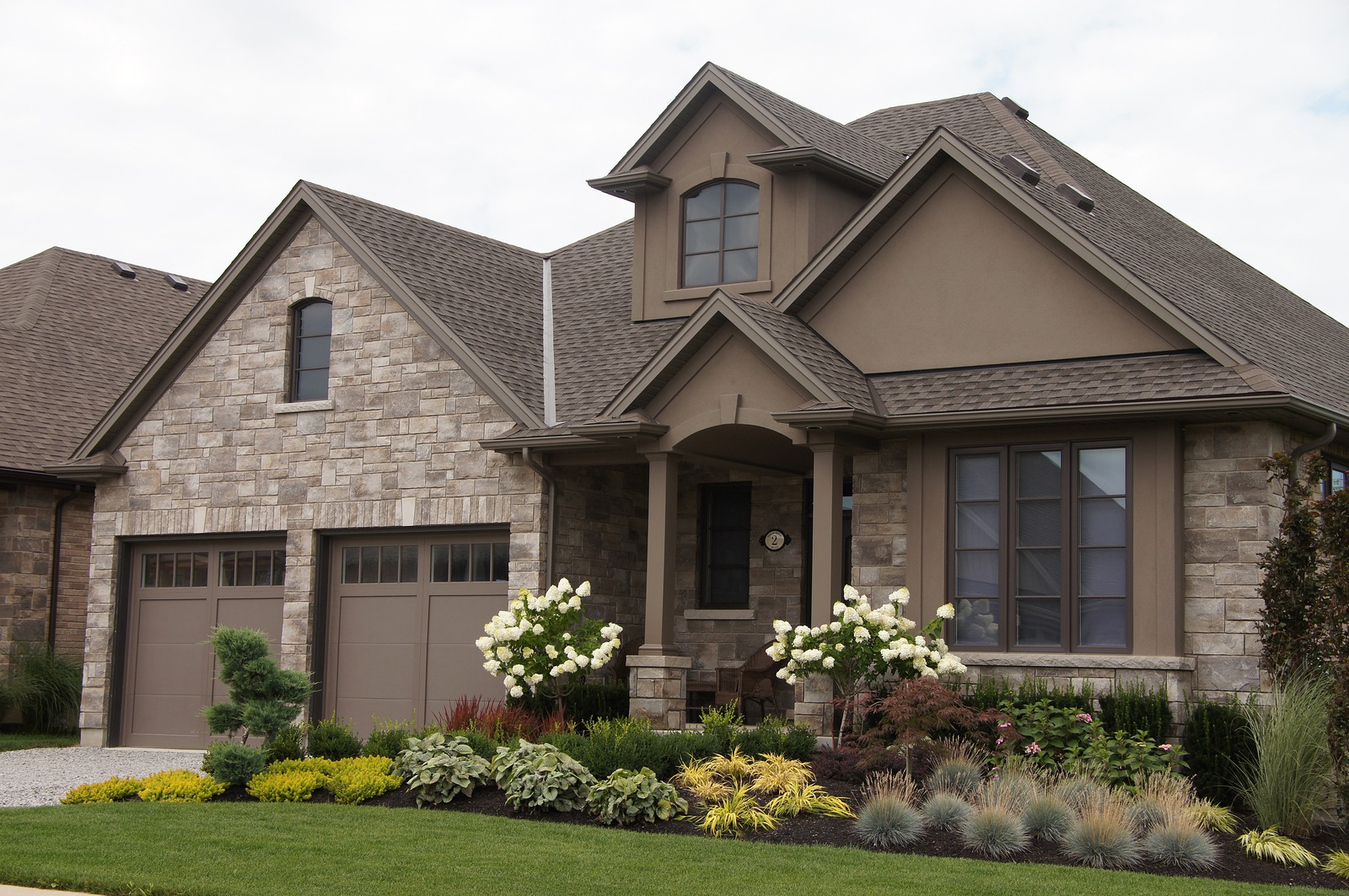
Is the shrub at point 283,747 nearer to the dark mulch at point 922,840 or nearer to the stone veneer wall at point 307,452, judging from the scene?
the dark mulch at point 922,840

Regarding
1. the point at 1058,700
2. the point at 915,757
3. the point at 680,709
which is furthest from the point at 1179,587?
the point at 680,709

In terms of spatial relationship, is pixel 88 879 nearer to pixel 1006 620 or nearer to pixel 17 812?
pixel 17 812

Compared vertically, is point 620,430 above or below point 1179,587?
above

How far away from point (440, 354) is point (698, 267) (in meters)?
3.34

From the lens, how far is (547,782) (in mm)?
12398

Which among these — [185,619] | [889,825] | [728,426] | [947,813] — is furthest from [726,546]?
[889,825]

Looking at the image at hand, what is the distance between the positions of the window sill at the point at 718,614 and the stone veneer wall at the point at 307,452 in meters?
2.27

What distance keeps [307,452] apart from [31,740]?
6038 millimetres

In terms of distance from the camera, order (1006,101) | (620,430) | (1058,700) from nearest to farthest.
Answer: (1058,700)
(620,430)
(1006,101)

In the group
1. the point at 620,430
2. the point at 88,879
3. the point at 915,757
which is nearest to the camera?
the point at 88,879

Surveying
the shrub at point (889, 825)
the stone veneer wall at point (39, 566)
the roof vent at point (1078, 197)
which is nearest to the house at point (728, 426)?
the roof vent at point (1078, 197)

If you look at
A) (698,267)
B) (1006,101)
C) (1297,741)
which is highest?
(1006,101)

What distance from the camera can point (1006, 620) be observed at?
48.1ft

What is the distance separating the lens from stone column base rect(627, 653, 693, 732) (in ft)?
52.4
